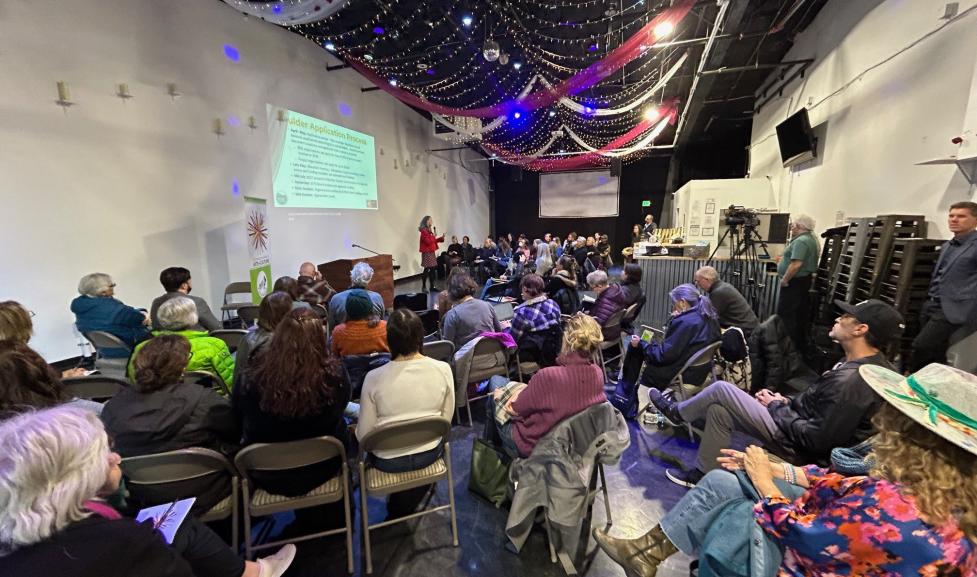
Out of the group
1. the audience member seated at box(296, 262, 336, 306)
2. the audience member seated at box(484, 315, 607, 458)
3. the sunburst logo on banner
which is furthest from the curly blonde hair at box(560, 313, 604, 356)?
the sunburst logo on banner

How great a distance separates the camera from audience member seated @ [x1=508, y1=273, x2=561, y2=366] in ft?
11.1

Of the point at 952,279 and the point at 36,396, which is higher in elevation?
the point at 952,279

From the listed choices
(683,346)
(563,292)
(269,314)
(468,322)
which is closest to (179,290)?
(269,314)

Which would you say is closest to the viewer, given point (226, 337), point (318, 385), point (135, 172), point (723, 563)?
point (723, 563)

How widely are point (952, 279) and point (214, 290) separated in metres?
7.56

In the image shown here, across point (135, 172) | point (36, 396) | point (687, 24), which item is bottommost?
point (36, 396)

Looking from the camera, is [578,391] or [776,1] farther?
[776,1]

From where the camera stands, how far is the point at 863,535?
3.32 feet

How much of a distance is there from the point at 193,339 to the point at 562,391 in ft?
7.37

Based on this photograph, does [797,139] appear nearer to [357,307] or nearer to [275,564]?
[357,307]

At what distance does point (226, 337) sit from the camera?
10.7ft

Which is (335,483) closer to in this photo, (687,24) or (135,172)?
(135,172)

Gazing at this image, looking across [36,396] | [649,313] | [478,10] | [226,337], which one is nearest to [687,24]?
[478,10]

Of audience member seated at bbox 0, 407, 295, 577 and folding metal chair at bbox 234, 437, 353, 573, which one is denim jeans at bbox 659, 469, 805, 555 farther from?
audience member seated at bbox 0, 407, 295, 577
